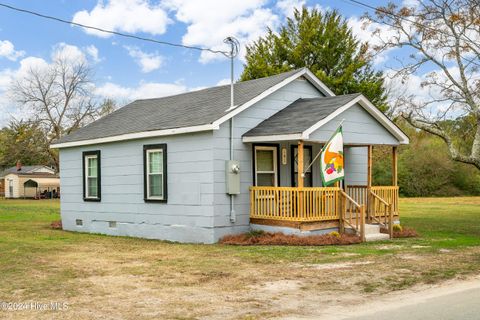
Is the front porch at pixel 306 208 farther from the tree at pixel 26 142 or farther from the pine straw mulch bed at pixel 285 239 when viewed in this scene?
the tree at pixel 26 142

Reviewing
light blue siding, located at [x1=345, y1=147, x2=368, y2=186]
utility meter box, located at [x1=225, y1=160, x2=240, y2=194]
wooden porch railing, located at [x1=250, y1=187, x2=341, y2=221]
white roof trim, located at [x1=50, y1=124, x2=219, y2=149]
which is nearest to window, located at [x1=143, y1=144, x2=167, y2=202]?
white roof trim, located at [x1=50, y1=124, x2=219, y2=149]

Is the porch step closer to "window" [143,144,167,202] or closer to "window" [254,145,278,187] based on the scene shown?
"window" [254,145,278,187]

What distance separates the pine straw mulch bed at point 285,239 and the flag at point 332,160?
146cm

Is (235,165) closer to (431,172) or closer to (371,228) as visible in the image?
(371,228)

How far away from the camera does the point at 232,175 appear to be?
15.1 metres

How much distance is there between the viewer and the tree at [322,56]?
38.2 meters

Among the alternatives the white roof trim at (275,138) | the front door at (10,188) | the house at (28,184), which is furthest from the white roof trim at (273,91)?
the front door at (10,188)

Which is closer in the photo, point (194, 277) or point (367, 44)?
point (194, 277)

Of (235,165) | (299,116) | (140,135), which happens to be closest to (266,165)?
(235,165)

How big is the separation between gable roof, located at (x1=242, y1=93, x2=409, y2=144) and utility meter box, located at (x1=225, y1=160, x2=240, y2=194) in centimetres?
87

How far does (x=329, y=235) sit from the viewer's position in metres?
15.0

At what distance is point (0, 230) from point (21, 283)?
11361 millimetres

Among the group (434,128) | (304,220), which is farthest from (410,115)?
(304,220)

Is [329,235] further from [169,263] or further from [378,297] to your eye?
[378,297]
